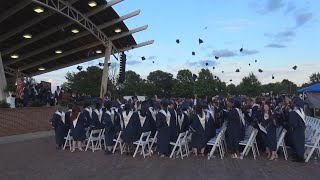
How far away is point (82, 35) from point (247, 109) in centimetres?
2368

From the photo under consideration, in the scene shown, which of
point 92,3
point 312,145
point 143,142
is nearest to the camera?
→ point 312,145

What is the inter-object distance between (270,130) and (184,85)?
7459 centimetres

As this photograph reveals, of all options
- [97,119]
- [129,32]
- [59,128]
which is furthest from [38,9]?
[97,119]

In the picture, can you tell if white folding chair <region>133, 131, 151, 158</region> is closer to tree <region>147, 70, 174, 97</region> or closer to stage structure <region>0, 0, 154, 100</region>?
stage structure <region>0, 0, 154, 100</region>

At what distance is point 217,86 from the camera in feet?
250

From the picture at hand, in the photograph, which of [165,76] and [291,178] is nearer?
[291,178]

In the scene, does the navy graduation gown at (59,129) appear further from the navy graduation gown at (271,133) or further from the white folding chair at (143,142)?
the navy graduation gown at (271,133)

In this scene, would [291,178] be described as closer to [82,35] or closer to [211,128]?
[211,128]

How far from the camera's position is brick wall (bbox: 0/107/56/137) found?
21.0 meters

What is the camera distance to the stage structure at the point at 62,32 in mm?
28125

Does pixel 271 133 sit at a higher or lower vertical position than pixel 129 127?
lower

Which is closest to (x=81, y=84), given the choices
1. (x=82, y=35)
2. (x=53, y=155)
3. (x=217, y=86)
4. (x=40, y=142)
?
(x=217, y=86)

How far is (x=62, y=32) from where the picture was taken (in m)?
34.6

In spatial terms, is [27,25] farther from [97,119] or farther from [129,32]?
[97,119]
